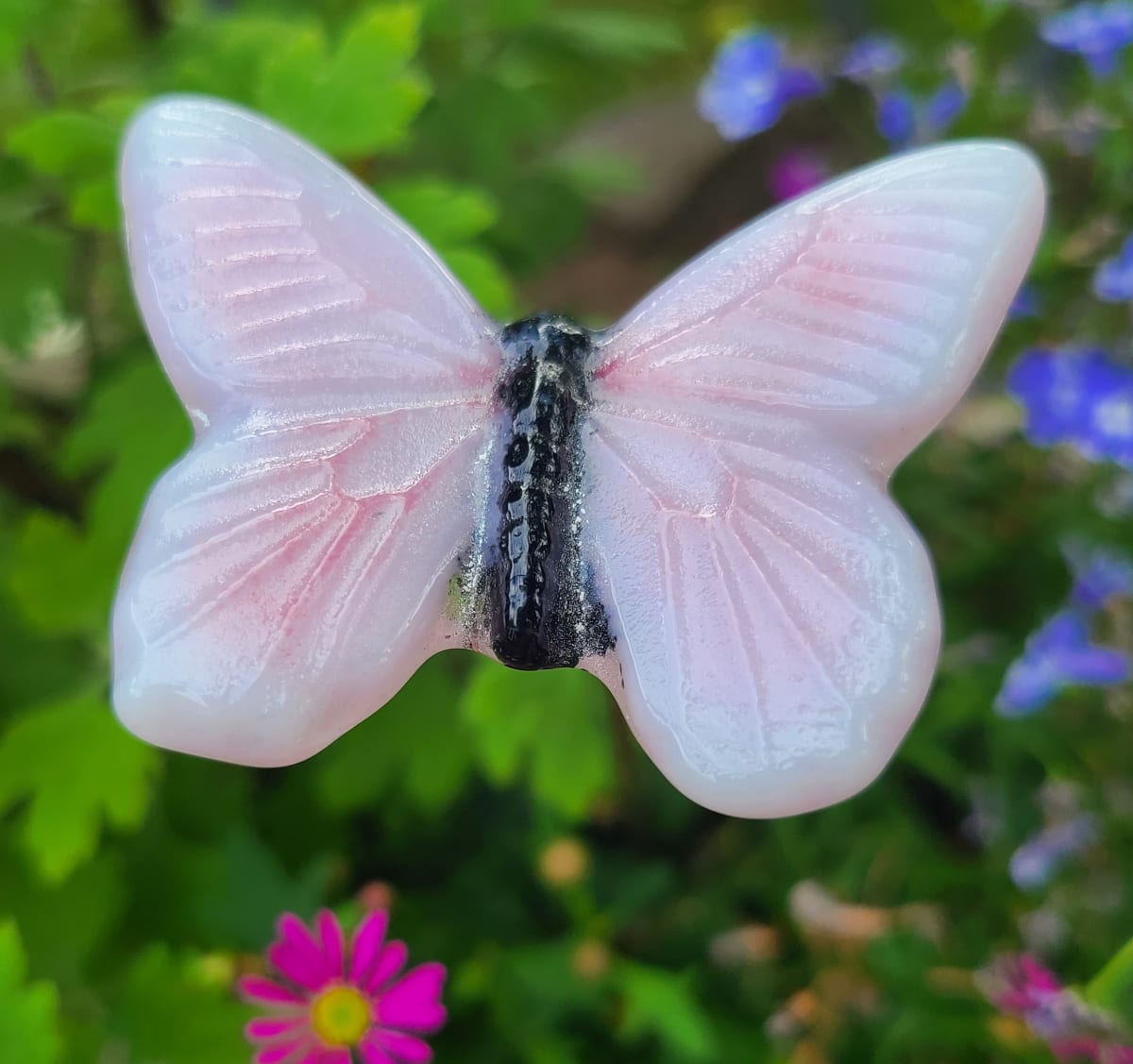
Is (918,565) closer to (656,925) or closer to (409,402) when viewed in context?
(409,402)

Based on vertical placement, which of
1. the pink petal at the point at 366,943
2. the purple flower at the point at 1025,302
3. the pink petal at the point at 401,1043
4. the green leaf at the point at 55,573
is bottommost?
the green leaf at the point at 55,573

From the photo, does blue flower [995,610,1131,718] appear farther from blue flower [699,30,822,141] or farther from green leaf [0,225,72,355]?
green leaf [0,225,72,355]

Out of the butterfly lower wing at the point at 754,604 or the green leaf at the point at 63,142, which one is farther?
the green leaf at the point at 63,142

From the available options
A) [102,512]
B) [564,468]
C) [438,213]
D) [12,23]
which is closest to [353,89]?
[438,213]

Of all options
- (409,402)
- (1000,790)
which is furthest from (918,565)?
(1000,790)

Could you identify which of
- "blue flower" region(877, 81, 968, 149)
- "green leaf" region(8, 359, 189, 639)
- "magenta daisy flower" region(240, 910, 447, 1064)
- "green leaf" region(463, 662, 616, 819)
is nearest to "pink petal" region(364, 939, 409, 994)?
"magenta daisy flower" region(240, 910, 447, 1064)

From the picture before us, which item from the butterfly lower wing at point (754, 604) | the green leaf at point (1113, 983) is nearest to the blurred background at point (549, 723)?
the green leaf at point (1113, 983)

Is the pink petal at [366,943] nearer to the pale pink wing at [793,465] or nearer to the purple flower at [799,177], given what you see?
the pale pink wing at [793,465]
